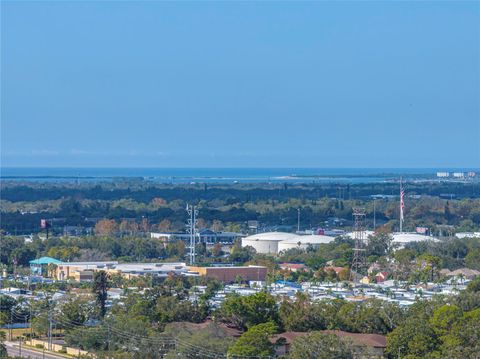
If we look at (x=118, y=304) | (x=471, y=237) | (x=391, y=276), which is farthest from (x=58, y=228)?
(x=118, y=304)

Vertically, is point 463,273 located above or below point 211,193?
below

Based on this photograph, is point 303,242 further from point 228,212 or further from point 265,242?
point 228,212

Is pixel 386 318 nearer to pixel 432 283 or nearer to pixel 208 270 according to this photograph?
pixel 432 283

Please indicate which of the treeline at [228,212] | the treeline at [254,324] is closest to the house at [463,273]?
the treeline at [254,324]

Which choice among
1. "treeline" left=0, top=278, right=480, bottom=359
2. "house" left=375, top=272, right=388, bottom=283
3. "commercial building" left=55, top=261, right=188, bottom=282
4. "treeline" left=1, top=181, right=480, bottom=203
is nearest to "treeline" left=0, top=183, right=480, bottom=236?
"treeline" left=1, top=181, right=480, bottom=203

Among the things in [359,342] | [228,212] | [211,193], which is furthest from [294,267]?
[211,193]

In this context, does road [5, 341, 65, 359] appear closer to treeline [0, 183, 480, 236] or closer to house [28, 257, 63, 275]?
house [28, 257, 63, 275]
